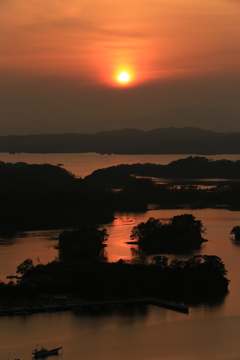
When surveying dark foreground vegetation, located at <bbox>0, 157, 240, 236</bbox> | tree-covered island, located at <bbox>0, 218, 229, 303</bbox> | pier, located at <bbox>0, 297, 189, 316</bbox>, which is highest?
dark foreground vegetation, located at <bbox>0, 157, 240, 236</bbox>

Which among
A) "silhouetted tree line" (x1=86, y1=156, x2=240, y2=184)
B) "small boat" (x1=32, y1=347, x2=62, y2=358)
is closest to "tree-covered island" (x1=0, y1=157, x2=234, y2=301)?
"small boat" (x1=32, y1=347, x2=62, y2=358)

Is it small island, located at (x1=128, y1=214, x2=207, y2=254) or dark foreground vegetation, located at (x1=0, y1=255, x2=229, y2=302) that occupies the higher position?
small island, located at (x1=128, y1=214, x2=207, y2=254)

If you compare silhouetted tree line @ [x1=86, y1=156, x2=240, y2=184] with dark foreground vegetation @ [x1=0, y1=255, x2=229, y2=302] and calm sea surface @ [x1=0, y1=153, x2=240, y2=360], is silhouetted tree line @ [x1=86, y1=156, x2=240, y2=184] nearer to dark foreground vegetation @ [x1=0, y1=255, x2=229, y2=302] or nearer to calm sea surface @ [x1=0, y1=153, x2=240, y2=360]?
dark foreground vegetation @ [x1=0, y1=255, x2=229, y2=302]

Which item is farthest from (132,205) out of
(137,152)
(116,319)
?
(137,152)

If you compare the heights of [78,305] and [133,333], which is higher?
[78,305]

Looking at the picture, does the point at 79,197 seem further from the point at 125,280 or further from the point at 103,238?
the point at 125,280

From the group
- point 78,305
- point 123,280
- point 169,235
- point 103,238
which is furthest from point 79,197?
point 78,305

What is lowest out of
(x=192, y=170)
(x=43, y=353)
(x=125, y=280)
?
(x=43, y=353)
